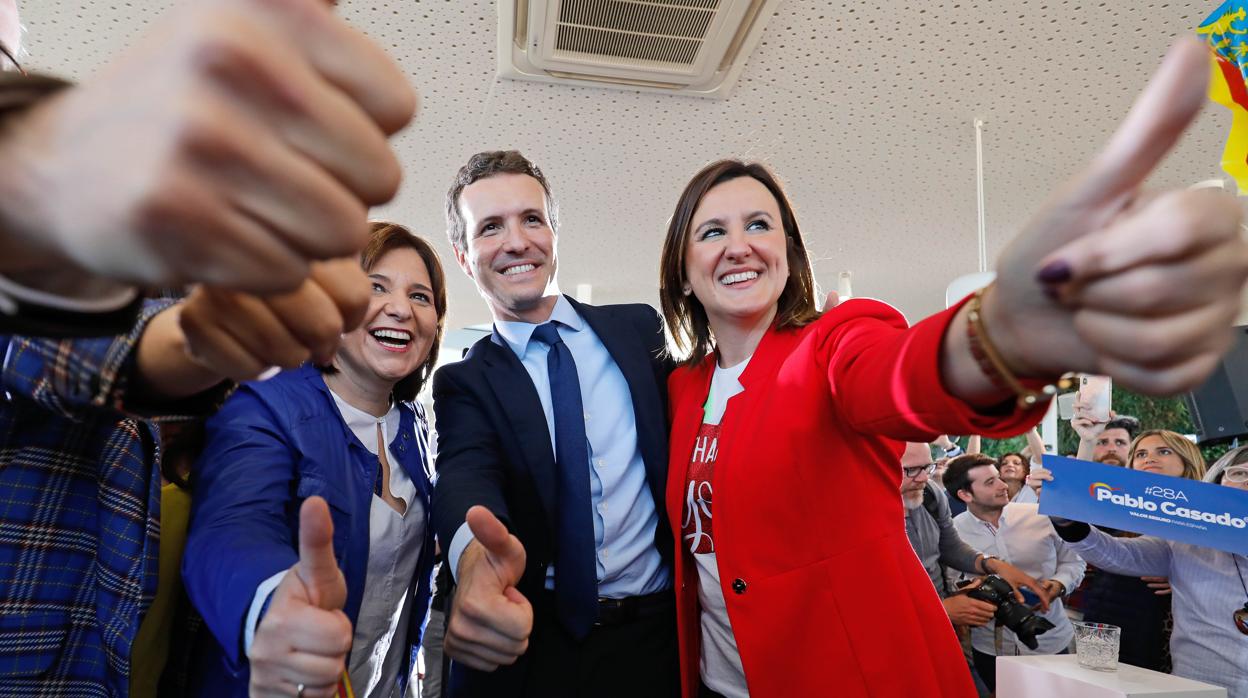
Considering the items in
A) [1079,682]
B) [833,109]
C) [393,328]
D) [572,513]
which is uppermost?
[833,109]

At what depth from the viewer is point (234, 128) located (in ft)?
1.15

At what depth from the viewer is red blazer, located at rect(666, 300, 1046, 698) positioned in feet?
3.99

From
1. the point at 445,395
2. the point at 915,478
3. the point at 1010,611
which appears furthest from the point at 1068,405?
the point at 445,395

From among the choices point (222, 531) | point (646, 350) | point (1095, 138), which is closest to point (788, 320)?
point (646, 350)

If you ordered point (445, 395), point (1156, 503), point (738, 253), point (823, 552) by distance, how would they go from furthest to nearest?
1. point (1156, 503)
2. point (445, 395)
3. point (738, 253)
4. point (823, 552)

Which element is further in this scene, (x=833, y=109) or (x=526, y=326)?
(x=833, y=109)

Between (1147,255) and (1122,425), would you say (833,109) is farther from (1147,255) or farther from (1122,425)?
(1122,425)

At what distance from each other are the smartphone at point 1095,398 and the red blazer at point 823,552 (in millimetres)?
2586

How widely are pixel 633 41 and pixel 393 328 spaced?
1397mm

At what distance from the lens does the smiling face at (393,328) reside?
1.56 metres

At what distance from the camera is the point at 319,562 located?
31.9 inches

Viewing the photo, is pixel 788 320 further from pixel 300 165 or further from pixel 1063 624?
pixel 1063 624

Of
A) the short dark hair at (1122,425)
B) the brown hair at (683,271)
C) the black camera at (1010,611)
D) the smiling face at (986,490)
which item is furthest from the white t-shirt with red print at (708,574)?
the short dark hair at (1122,425)

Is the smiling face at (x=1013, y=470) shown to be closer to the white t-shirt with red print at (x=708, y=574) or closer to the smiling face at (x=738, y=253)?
the smiling face at (x=738, y=253)
